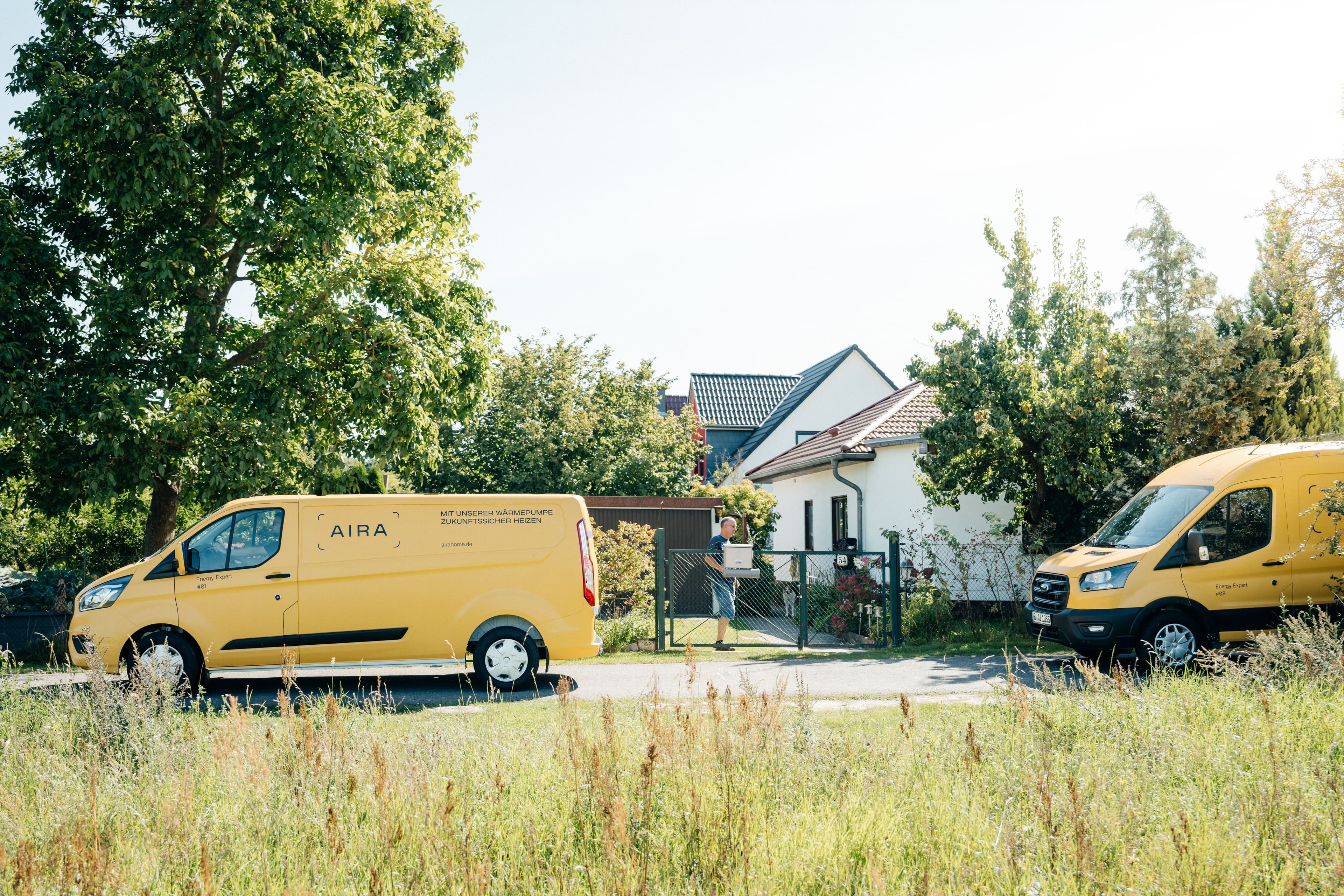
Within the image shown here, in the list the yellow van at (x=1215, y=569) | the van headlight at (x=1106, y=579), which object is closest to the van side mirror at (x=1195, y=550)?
the yellow van at (x=1215, y=569)

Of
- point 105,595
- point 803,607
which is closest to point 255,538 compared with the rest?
point 105,595

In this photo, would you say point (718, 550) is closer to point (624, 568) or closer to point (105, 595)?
point (624, 568)

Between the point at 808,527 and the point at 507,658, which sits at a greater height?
the point at 808,527

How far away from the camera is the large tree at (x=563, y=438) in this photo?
914 inches

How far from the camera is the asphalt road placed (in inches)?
359

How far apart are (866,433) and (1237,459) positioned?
7796 millimetres

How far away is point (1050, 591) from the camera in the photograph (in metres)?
10.8

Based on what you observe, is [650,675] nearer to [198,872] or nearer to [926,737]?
[926,737]

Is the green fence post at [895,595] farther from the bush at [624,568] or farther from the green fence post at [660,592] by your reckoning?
the bush at [624,568]

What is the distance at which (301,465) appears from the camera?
45.0ft

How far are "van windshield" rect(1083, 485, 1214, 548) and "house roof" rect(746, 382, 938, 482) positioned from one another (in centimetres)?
347

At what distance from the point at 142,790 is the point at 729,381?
40475 mm

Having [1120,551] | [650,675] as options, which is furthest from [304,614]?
[1120,551]

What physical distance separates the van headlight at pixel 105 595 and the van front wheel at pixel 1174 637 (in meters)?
10.7
